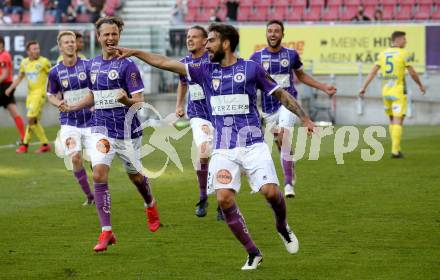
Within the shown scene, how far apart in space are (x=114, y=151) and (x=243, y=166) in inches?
78.7

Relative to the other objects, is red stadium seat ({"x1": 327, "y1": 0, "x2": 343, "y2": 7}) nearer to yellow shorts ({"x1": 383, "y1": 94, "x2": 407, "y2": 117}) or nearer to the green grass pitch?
yellow shorts ({"x1": 383, "y1": 94, "x2": 407, "y2": 117})

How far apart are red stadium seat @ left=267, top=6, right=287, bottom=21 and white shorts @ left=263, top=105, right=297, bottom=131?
1698cm

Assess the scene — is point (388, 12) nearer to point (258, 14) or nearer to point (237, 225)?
point (258, 14)

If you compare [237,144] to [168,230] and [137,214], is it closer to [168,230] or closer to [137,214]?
[168,230]

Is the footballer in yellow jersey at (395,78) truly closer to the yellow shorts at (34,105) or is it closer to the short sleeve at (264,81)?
the yellow shorts at (34,105)

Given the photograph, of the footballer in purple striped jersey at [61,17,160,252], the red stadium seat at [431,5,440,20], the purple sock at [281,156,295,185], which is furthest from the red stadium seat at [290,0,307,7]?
the footballer in purple striped jersey at [61,17,160,252]

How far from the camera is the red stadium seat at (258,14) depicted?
103 feet

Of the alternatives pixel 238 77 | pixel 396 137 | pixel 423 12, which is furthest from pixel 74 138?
pixel 423 12

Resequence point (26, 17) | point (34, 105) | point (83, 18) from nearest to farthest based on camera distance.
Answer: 1. point (34, 105)
2. point (83, 18)
3. point (26, 17)

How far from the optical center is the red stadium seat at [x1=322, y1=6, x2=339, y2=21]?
3052 centimetres

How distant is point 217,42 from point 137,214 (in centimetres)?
418

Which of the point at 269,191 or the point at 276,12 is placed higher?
the point at 276,12

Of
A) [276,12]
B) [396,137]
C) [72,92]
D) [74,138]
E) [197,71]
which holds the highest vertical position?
[276,12]

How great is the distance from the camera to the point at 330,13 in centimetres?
3062
